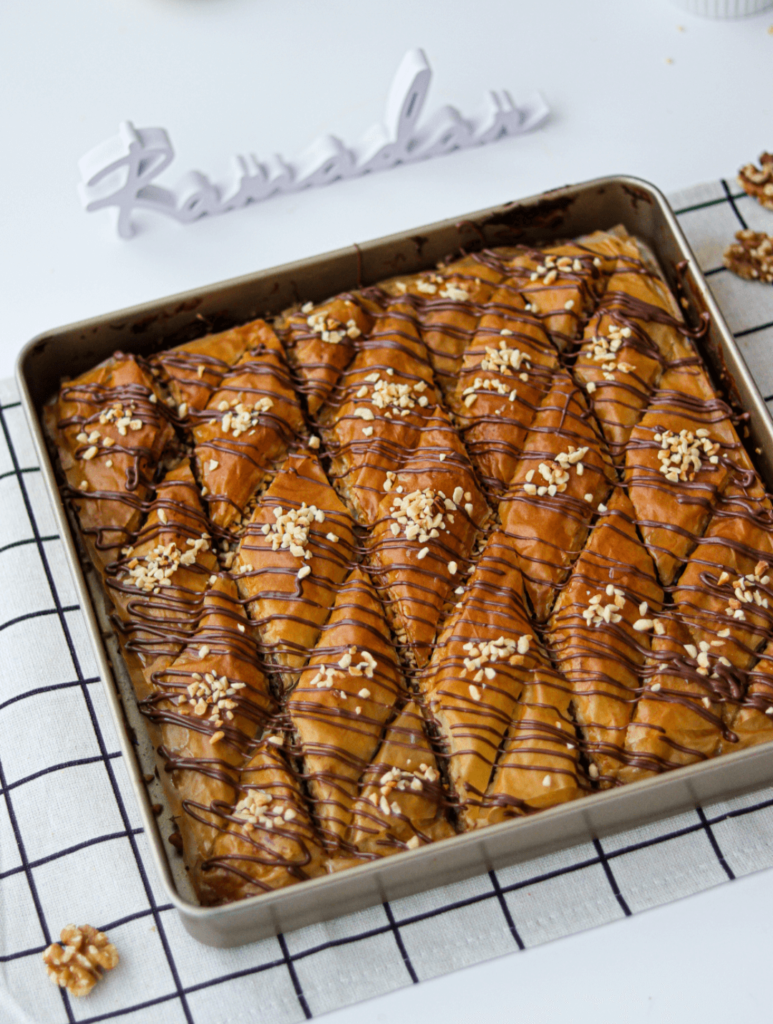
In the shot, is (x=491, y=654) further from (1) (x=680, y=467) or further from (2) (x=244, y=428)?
(2) (x=244, y=428)

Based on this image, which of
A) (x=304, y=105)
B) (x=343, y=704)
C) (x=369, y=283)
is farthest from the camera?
(x=304, y=105)

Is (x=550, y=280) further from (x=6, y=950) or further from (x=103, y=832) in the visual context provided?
(x=6, y=950)

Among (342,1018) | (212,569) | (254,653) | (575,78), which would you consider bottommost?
(342,1018)

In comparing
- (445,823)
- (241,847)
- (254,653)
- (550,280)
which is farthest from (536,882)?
(550,280)

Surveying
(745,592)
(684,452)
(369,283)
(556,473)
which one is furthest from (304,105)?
(745,592)

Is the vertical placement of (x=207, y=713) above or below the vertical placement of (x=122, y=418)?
below

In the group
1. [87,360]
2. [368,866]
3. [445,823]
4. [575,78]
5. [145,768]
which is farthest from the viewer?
[575,78]

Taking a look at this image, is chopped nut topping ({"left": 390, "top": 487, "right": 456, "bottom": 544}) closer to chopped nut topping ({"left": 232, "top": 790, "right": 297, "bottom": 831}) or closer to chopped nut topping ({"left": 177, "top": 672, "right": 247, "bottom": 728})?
chopped nut topping ({"left": 177, "top": 672, "right": 247, "bottom": 728})

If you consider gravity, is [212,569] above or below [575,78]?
below

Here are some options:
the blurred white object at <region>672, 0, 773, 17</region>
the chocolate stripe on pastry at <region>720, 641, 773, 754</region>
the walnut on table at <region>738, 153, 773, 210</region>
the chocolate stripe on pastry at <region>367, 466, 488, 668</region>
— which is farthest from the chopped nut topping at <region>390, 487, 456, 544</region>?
the blurred white object at <region>672, 0, 773, 17</region>
